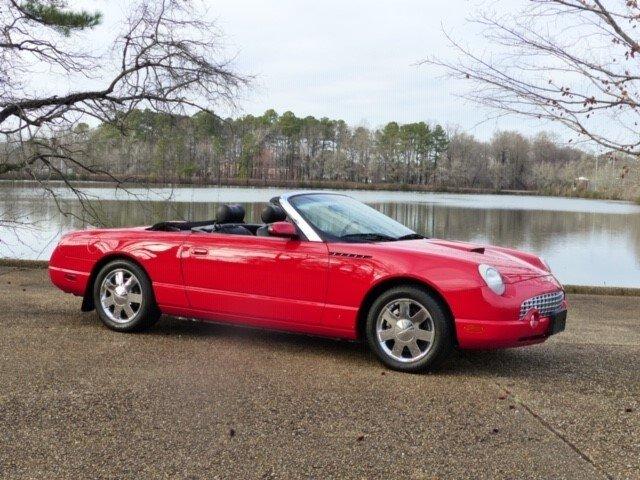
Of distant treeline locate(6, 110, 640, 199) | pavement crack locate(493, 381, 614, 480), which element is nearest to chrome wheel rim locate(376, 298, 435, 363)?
pavement crack locate(493, 381, 614, 480)

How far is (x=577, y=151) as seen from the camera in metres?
8.84

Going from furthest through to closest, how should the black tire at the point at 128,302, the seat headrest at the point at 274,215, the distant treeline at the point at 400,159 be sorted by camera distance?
the distant treeline at the point at 400,159
the black tire at the point at 128,302
the seat headrest at the point at 274,215

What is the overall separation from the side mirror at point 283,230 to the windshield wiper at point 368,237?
395 millimetres

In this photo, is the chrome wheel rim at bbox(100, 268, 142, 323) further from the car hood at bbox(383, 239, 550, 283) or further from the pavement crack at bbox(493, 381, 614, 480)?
the pavement crack at bbox(493, 381, 614, 480)

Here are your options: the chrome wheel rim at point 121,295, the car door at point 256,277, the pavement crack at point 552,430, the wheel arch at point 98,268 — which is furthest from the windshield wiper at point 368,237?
the chrome wheel rim at point 121,295

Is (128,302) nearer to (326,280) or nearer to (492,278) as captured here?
(326,280)

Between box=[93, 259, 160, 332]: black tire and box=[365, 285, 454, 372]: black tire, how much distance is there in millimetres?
2121

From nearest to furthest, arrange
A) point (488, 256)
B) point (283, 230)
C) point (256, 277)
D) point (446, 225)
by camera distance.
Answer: point (488, 256) → point (283, 230) → point (256, 277) → point (446, 225)

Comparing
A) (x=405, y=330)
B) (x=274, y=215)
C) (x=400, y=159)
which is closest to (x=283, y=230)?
(x=274, y=215)

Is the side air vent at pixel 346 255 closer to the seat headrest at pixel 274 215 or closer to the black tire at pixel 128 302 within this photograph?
the seat headrest at pixel 274 215

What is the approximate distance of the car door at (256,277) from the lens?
5172mm

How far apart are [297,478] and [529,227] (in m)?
27.6

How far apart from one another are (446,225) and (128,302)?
2301 centimetres

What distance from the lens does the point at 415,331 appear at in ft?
15.9
